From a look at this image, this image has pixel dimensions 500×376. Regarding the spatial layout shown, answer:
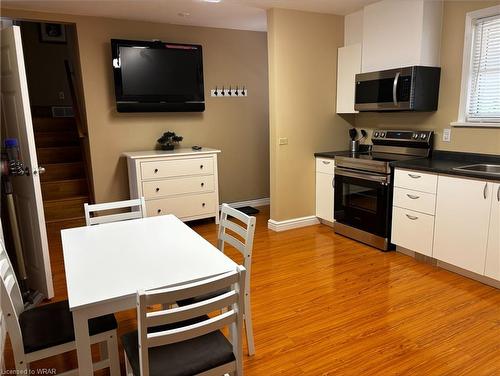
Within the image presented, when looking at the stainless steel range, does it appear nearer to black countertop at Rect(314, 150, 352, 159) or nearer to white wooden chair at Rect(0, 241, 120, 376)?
black countertop at Rect(314, 150, 352, 159)

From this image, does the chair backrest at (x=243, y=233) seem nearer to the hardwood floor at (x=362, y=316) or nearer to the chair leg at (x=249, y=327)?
the chair leg at (x=249, y=327)

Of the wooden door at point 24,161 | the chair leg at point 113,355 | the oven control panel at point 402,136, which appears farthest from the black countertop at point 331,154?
the chair leg at point 113,355

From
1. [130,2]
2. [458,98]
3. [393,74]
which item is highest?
[130,2]

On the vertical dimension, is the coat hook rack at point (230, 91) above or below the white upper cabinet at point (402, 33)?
below

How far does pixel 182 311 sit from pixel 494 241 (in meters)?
2.55

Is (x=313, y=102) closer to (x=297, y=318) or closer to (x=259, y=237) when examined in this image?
(x=259, y=237)

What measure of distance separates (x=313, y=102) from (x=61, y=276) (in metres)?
3.17

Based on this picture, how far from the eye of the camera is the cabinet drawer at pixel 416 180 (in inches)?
125

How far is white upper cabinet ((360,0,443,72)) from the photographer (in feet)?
11.2

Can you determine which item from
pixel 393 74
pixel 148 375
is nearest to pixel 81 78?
pixel 393 74

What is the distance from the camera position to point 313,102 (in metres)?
4.36

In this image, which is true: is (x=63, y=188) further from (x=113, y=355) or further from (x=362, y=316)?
(x=362, y=316)

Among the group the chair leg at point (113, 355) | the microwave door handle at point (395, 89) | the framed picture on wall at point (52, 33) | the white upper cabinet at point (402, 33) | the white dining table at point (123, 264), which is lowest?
the chair leg at point (113, 355)

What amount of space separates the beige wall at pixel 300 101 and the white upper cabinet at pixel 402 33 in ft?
1.81
